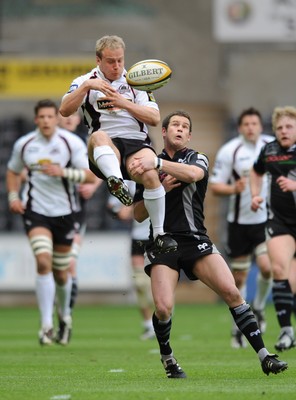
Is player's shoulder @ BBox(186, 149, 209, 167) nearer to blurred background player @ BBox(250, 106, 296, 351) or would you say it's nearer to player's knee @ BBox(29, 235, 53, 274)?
blurred background player @ BBox(250, 106, 296, 351)

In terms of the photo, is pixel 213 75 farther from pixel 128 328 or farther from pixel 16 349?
pixel 16 349

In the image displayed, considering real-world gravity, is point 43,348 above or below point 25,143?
below

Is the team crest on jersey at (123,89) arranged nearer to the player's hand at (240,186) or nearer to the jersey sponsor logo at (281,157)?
the jersey sponsor logo at (281,157)

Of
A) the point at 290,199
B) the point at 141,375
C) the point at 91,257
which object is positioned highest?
the point at 290,199

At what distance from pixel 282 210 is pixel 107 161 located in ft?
10.2

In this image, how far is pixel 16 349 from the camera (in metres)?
12.7

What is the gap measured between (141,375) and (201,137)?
16689 mm

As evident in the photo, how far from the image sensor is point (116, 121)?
387 inches

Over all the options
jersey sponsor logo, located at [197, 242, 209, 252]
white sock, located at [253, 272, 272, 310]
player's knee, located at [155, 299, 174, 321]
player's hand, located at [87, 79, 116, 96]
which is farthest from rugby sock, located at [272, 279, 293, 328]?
player's hand, located at [87, 79, 116, 96]

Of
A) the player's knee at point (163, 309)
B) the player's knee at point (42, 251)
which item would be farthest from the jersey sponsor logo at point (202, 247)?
the player's knee at point (42, 251)

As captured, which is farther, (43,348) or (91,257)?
(91,257)

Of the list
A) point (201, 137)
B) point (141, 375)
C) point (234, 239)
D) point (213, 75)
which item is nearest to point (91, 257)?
point (201, 137)

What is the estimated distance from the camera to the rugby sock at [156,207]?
9.12 metres

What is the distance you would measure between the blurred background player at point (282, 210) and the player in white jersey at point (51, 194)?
7.40ft
